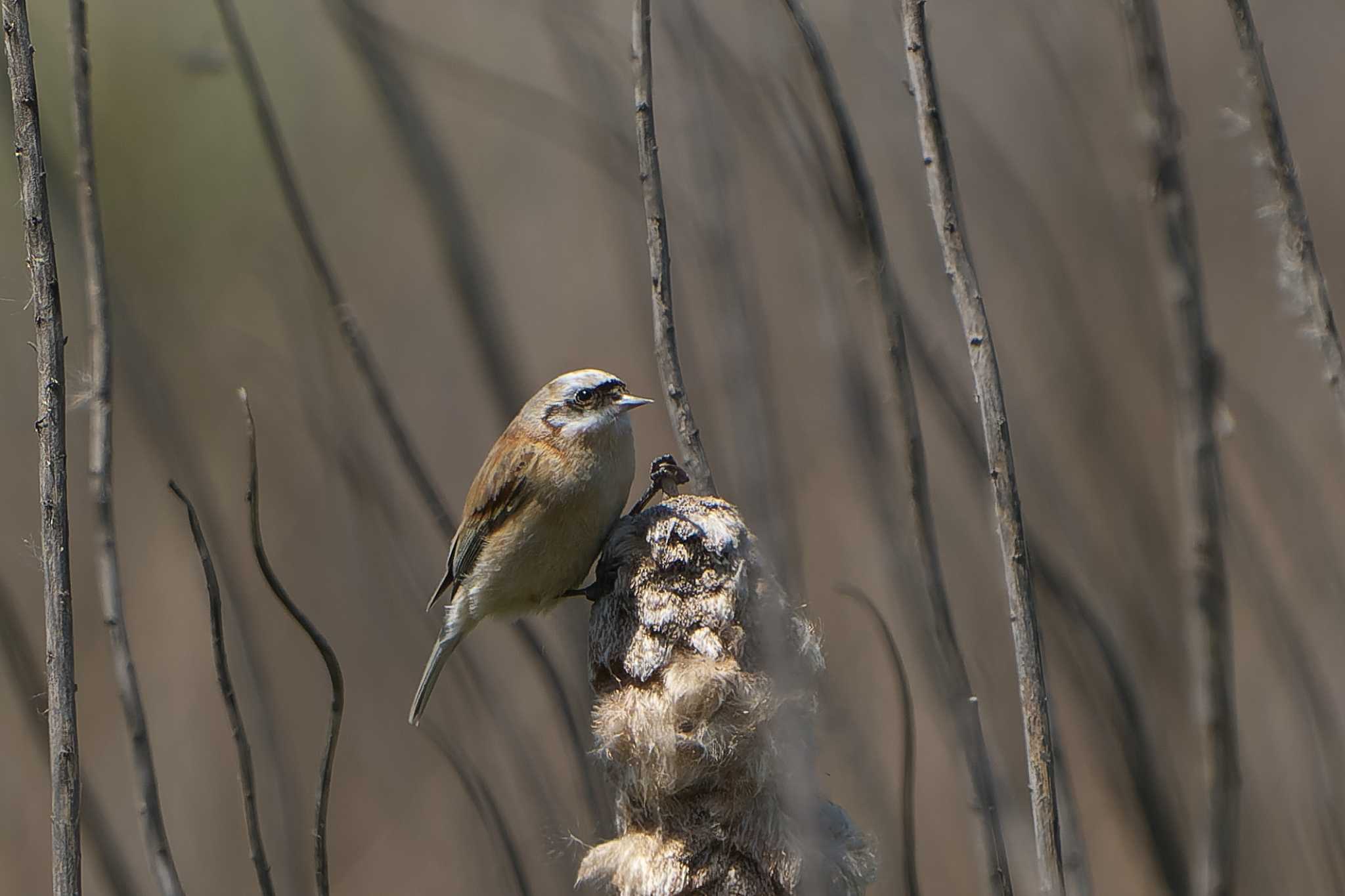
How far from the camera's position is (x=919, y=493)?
6.27 feet

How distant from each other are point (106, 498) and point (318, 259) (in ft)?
2.31

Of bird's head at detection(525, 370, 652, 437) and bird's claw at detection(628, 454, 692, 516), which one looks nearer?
bird's claw at detection(628, 454, 692, 516)

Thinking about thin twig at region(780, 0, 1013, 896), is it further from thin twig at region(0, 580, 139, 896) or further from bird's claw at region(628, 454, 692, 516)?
thin twig at region(0, 580, 139, 896)

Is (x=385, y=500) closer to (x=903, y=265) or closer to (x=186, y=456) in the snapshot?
(x=186, y=456)

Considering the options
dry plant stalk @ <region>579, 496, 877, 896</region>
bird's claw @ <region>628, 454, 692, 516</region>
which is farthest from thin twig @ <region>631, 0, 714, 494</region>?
bird's claw @ <region>628, 454, 692, 516</region>

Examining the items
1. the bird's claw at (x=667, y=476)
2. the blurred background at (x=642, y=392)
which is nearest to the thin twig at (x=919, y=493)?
the blurred background at (x=642, y=392)

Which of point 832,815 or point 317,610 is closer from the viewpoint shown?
point 832,815

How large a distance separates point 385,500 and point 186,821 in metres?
1.92

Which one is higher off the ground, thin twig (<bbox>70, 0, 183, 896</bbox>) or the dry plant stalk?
thin twig (<bbox>70, 0, 183, 896</bbox>)

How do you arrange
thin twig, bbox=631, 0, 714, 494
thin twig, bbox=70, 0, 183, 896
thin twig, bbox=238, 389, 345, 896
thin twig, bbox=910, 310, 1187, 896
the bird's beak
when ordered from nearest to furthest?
thin twig, bbox=70, 0, 183, 896, thin twig, bbox=238, 389, 345, 896, thin twig, bbox=631, 0, 714, 494, thin twig, bbox=910, 310, 1187, 896, the bird's beak

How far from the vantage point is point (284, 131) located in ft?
17.8

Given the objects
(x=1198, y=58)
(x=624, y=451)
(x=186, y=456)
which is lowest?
(x=624, y=451)

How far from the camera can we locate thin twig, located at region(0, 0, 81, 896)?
155cm

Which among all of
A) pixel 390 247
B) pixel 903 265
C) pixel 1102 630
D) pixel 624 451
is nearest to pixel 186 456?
pixel 624 451
